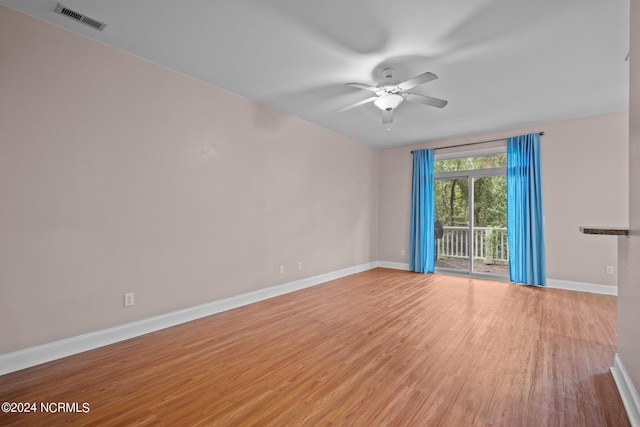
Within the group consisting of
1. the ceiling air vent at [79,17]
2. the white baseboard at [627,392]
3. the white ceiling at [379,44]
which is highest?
the ceiling air vent at [79,17]

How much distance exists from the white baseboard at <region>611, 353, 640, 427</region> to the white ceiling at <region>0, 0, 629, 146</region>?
2579 millimetres

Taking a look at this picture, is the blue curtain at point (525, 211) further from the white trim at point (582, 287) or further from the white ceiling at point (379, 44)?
the white ceiling at point (379, 44)

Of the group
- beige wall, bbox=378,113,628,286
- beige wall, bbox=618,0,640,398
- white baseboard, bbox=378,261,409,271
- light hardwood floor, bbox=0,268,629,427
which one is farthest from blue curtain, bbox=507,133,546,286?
beige wall, bbox=618,0,640,398

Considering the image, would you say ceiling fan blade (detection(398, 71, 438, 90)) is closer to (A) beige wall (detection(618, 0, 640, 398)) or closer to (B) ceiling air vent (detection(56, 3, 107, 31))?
(A) beige wall (detection(618, 0, 640, 398))

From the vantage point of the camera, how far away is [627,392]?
1.77m

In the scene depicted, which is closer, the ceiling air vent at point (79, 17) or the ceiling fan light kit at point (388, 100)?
the ceiling air vent at point (79, 17)

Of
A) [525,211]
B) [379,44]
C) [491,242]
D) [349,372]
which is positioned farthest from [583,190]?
[349,372]

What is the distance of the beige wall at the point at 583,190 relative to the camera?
4.30m

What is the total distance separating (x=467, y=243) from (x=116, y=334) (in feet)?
18.9

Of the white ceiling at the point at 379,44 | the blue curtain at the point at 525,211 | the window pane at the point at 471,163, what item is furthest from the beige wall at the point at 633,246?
the window pane at the point at 471,163

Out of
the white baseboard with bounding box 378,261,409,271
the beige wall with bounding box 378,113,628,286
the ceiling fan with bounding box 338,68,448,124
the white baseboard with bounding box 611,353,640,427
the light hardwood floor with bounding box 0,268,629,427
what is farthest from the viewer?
the white baseboard with bounding box 378,261,409,271

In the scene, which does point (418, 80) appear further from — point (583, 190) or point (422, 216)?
point (583, 190)

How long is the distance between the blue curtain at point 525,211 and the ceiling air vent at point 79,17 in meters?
5.77

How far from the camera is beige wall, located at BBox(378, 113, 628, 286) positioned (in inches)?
169
